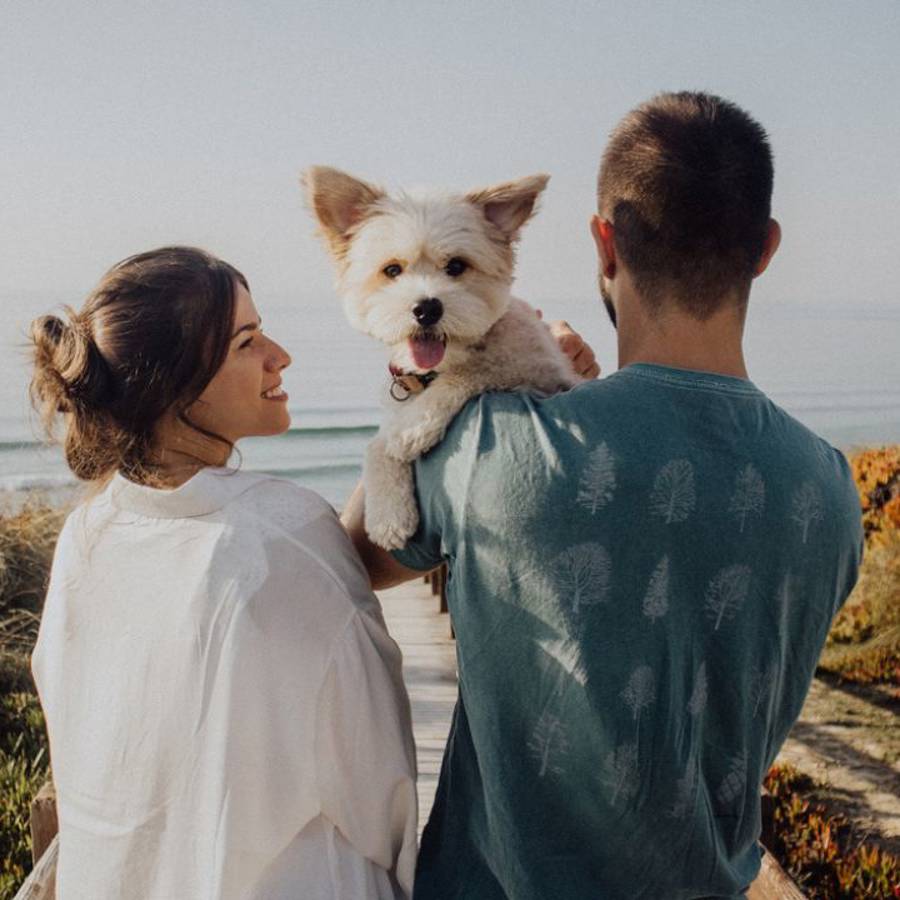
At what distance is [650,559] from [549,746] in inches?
12.3

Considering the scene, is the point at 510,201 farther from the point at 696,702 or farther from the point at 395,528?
the point at 696,702

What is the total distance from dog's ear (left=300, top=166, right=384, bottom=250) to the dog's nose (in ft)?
1.21

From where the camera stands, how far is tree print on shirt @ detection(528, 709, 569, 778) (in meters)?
1.64

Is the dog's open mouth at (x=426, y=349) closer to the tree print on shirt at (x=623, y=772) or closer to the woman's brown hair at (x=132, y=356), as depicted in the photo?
the woman's brown hair at (x=132, y=356)

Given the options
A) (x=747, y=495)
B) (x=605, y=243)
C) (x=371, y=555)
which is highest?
(x=605, y=243)

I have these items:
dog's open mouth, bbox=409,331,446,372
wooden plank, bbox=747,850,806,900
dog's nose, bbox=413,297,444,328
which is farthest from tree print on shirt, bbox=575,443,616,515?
wooden plank, bbox=747,850,806,900

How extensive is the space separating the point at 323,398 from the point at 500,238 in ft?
76.5

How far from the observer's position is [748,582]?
1.61 meters

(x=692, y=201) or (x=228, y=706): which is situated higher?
(x=692, y=201)

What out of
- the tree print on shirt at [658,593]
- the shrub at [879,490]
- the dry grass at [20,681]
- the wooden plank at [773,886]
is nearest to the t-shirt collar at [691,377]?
the tree print on shirt at [658,593]

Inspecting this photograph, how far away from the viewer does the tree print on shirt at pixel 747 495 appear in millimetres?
1598

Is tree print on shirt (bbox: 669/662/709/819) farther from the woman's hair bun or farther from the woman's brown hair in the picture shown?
the woman's hair bun

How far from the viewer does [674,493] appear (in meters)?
1.58

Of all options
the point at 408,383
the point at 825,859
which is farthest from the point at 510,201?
the point at 825,859
